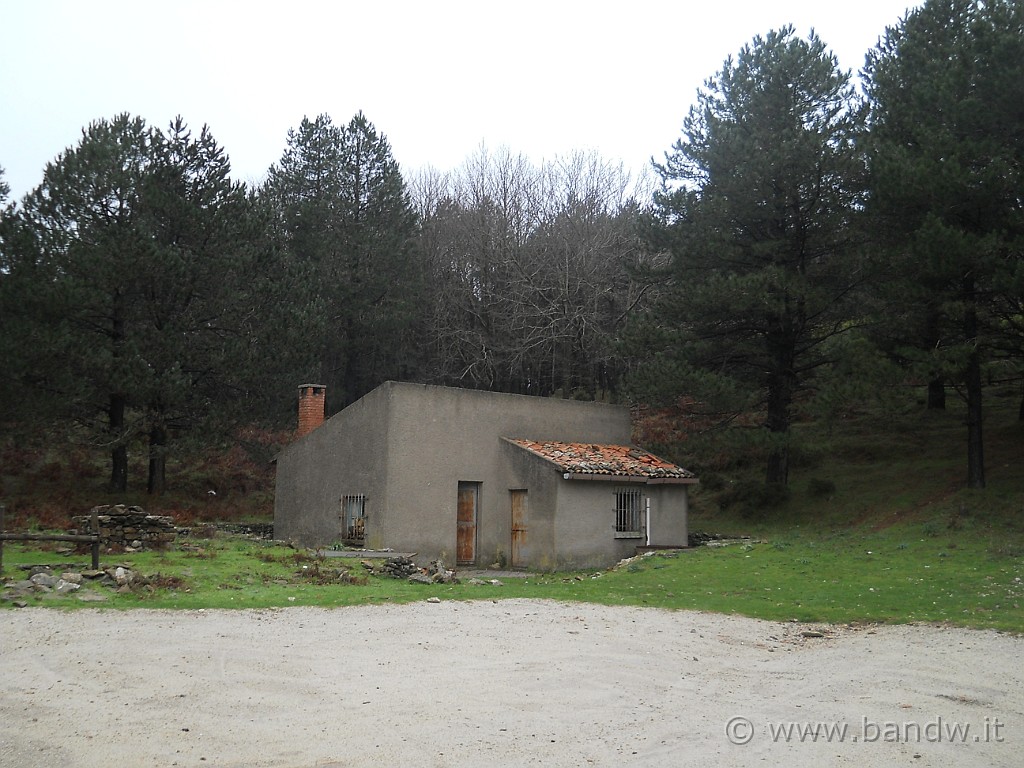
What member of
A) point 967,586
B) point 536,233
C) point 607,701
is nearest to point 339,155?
point 536,233

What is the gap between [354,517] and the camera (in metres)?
22.2

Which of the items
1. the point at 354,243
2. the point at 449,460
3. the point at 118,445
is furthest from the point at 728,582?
the point at 354,243

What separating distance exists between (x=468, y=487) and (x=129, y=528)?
8.37 m

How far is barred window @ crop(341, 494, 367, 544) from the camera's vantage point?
2191cm

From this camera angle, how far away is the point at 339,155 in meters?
39.4

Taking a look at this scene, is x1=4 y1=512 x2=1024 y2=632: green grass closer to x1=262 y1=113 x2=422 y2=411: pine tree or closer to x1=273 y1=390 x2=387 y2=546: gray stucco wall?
x1=273 y1=390 x2=387 y2=546: gray stucco wall

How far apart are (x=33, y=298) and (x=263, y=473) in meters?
12.3

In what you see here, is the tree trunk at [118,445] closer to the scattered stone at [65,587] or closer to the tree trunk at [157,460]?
the tree trunk at [157,460]

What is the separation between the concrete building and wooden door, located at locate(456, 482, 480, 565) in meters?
0.03

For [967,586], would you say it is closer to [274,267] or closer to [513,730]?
[513,730]

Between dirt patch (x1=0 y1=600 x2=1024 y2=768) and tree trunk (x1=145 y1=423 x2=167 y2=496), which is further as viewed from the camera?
tree trunk (x1=145 y1=423 x2=167 y2=496)

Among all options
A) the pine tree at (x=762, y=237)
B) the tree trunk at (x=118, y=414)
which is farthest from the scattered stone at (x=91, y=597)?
the pine tree at (x=762, y=237)

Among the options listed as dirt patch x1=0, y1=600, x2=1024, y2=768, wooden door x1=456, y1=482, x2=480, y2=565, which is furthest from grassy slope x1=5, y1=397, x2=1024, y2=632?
wooden door x1=456, y1=482, x2=480, y2=565

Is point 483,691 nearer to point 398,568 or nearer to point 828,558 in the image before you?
point 398,568
